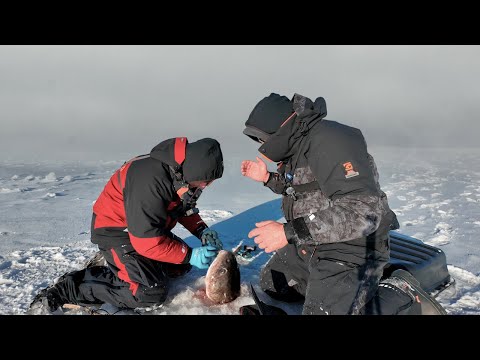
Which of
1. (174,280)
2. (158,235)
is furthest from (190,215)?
(158,235)

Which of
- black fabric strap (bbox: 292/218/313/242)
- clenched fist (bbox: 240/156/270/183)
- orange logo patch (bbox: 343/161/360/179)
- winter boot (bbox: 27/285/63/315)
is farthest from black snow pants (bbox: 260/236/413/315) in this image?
winter boot (bbox: 27/285/63/315)

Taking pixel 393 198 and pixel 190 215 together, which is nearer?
pixel 190 215

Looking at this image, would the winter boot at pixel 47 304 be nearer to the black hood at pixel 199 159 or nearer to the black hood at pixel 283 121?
the black hood at pixel 199 159

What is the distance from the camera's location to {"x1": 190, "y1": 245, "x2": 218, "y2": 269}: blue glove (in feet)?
9.99

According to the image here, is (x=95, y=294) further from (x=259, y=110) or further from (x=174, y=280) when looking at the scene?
(x=259, y=110)

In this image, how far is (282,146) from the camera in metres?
2.66

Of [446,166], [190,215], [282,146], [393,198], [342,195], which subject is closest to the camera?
[342,195]

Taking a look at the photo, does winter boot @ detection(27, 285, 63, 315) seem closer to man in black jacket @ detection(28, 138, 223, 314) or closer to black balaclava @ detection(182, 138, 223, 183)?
man in black jacket @ detection(28, 138, 223, 314)

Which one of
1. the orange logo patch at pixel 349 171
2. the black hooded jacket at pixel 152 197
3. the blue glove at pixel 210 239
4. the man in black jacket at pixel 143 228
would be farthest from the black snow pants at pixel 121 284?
the orange logo patch at pixel 349 171

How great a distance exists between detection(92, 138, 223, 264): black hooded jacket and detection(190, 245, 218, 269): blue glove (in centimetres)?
6

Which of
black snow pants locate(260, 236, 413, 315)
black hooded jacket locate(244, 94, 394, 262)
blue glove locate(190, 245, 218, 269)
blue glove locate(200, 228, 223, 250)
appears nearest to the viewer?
black hooded jacket locate(244, 94, 394, 262)

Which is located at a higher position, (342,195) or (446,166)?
(342,195)

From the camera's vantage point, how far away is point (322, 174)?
251 cm

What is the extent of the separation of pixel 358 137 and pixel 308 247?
39.3 inches
